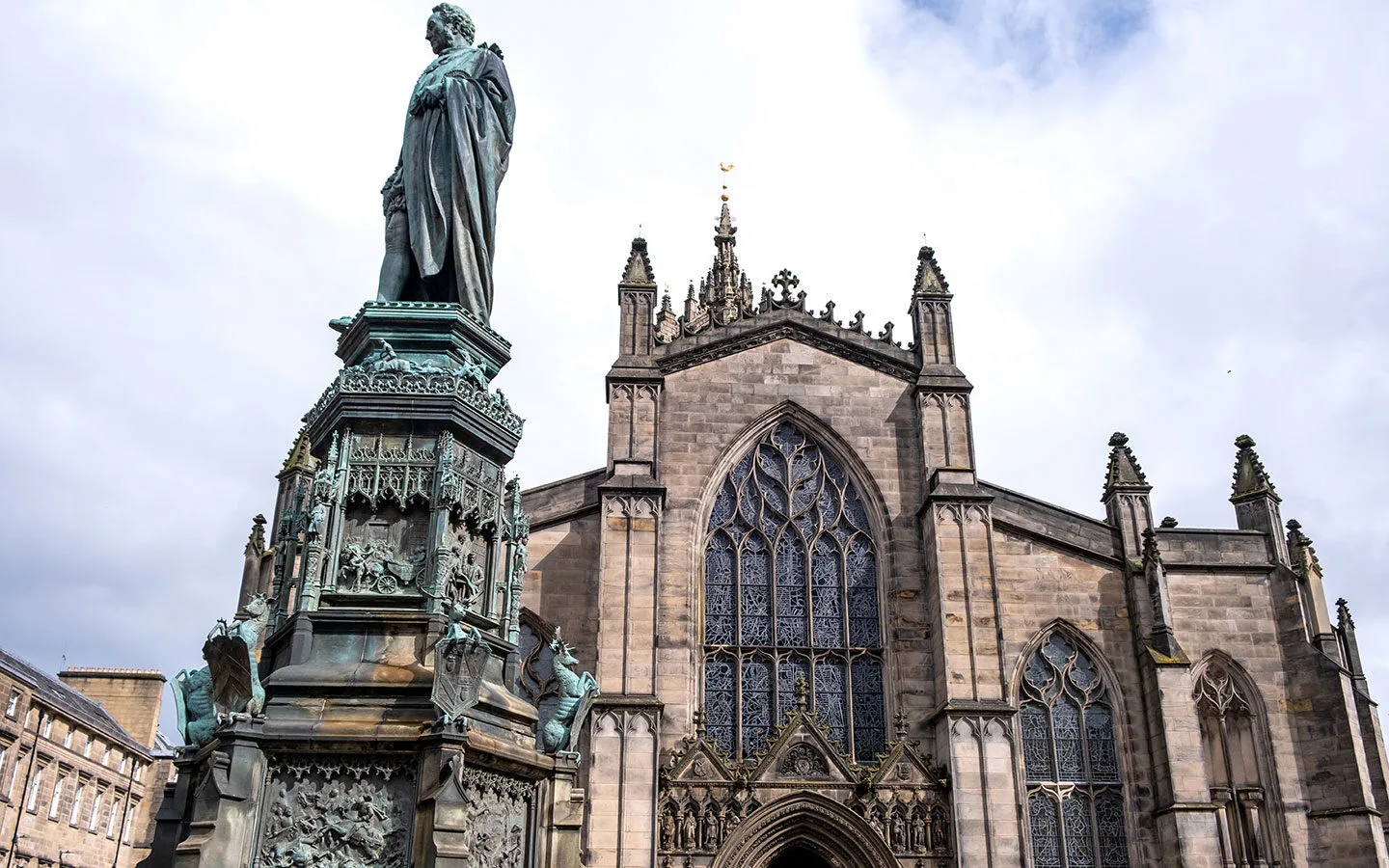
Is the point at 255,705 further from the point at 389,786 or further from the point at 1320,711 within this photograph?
the point at 1320,711

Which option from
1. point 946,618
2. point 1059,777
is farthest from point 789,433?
point 1059,777

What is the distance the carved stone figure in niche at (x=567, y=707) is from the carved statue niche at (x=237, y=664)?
1.50 metres

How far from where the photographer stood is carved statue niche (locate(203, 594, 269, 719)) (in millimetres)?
5484

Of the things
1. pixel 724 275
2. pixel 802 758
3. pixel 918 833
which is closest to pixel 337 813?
pixel 802 758

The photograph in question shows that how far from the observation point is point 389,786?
5457mm

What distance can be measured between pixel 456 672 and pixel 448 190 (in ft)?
9.91

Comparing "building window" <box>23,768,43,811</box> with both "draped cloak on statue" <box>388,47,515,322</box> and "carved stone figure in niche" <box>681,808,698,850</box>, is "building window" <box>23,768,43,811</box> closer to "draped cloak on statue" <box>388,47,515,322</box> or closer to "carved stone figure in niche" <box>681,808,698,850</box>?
"carved stone figure in niche" <box>681,808,698,850</box>

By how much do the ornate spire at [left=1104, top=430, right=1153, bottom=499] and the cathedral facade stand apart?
72mm

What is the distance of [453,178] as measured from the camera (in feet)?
23.2

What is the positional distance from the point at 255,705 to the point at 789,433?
18.0 meters

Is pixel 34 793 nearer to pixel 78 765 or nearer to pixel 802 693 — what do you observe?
pixel 78 765

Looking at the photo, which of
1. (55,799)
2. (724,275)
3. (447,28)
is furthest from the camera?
(724,275)

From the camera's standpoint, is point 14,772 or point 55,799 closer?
point 14,772

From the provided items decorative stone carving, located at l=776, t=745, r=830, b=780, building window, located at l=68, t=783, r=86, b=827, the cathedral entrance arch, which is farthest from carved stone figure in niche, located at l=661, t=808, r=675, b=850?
building window, located at l=68, t=783, r=86, b=827
